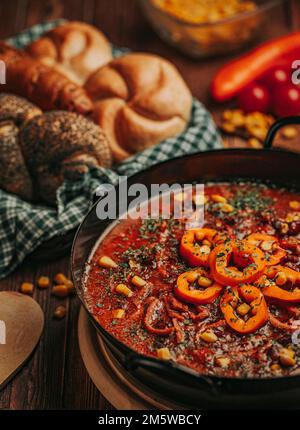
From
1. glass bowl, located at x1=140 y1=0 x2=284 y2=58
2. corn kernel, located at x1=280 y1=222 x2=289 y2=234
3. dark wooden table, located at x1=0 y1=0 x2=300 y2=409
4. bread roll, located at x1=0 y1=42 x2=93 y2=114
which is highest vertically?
glass bowl, located at x1=140 y1=0 x2=284 y2=58

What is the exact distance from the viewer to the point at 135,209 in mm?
3541

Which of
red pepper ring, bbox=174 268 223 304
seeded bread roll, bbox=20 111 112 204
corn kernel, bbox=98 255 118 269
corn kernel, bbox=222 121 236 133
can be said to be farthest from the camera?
corn kernel, bbox=222 121 236 133

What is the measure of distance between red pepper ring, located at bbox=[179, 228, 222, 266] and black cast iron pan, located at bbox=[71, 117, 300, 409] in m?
0.45

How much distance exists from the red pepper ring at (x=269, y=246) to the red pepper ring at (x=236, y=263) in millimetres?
53

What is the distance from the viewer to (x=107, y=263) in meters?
3.20

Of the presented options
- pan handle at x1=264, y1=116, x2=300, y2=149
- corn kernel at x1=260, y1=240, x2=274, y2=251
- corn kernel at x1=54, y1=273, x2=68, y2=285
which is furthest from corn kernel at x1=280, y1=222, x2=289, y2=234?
corn kernel at x1=54, y1=273, x2=68, y2=285

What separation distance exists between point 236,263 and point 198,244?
0.25 metres

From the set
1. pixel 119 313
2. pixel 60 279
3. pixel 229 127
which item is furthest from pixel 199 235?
pixel 229 127

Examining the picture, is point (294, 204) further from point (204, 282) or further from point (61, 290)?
point (61, 290)

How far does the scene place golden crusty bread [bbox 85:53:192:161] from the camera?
397 centimetres

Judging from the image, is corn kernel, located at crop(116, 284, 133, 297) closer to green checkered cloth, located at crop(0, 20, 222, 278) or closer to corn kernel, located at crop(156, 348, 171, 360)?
corn kernel, located at crop(156, 348, 171, 360)

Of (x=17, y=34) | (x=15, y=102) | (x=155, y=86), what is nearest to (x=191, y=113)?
(x=155, y=86)

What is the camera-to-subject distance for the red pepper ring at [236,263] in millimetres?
2889

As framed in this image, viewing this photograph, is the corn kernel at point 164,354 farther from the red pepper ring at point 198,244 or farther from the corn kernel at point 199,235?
the corn kernel at point 199,235
